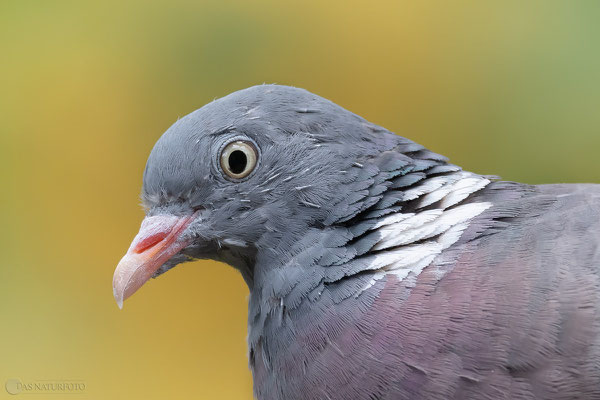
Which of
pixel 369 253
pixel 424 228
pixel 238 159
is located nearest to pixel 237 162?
pixel 238 159

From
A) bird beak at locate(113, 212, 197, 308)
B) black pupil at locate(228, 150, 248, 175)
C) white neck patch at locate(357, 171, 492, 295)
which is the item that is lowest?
bird beak at locate(113, 212, 197, 308)

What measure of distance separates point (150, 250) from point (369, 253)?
677 mm

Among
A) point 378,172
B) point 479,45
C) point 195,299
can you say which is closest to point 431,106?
point 479,45

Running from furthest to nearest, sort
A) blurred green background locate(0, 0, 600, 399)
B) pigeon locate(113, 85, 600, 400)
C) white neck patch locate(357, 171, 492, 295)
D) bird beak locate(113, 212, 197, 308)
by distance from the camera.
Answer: blurred green background locate(0, 0, 600, 399) → bird beak locate(113, 212, 197, 308) → white neck patch locate(357, 171, 492, 295) → pigeon locate(113, 85, 600, 400)

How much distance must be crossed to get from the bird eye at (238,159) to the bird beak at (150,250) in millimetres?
187

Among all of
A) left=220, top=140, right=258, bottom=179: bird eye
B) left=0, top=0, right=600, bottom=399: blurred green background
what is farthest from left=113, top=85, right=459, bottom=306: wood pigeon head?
left=0, top=0, right=600, bottom=399: blurred green background

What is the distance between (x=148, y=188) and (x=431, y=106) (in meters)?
2.48

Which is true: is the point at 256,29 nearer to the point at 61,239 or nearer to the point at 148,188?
the point at 61,239

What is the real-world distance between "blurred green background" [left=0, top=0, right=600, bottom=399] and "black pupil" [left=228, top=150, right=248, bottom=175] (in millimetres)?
2191

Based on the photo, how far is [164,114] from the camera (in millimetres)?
4270

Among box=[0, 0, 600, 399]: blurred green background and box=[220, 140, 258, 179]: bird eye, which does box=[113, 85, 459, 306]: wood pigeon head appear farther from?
box=[0, 0, 600, 399]: blurred green background

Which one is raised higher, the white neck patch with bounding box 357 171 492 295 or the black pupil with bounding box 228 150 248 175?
the black pupil with bounding box 228 150 248 175

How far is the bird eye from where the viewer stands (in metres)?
2.07

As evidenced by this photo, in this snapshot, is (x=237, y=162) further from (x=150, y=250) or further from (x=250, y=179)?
(x=150, y=250)
